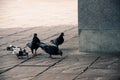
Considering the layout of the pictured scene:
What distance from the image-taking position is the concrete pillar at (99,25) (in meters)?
10.8

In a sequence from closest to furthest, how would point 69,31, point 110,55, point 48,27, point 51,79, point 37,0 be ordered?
point 51,79 < point 110,55 < point 69,31 < point 48,27 < point 37,0

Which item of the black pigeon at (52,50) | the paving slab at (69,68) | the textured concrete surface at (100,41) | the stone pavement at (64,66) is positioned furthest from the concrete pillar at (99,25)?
the black pigeon at (52,50)

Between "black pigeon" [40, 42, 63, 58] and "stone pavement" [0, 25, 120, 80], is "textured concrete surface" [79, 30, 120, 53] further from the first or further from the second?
"black pigeon" [40, 42, 63, 58]

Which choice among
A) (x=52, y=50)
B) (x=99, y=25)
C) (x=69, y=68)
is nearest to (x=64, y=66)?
(x=69, y=68)

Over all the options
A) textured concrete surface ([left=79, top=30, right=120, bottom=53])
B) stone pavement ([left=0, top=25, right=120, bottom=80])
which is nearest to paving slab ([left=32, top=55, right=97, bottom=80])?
stone pavement ([left=0, top=25, right=120, bottom=80])

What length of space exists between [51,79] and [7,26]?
10.2 m

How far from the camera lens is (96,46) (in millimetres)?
11008

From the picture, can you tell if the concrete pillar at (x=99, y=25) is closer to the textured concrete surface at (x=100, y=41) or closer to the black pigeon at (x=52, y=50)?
the textured concrete surface at (x=100, y=41)

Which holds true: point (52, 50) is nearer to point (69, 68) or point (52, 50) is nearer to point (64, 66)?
point (64, 66)

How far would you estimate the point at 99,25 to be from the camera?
10.9m

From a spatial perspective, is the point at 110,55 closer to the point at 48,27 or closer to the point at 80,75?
the point at 80,75

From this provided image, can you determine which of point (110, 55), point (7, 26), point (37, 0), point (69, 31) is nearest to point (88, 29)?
point (110, 55)

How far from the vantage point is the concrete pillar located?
424 inches

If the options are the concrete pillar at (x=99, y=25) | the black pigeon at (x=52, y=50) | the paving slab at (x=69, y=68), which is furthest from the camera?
the concrete pillar at (x=99, y=25)
